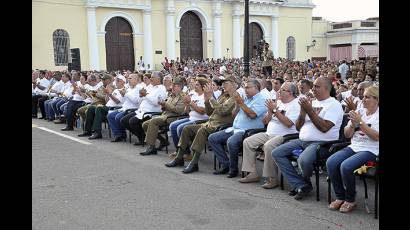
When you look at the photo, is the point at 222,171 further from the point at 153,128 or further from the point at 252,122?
the point at 153,128

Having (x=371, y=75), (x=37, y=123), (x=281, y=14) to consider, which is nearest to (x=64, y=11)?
(x=37, y=123)

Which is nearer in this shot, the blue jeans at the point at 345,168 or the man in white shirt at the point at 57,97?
the blue jeans at the point at 345,168

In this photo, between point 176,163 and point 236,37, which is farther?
point 236,37

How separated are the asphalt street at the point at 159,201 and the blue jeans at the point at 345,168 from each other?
240mm

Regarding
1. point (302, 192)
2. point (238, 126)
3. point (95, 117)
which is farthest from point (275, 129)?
point (95, 117)

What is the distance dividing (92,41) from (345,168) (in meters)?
26.5

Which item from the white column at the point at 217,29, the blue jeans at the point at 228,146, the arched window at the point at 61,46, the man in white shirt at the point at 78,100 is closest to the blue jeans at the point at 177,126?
the blue jeans at the point at 228,146

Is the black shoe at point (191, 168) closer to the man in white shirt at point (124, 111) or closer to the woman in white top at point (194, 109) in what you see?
the woman in white top at point (194, 109)

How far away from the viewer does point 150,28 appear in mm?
31281

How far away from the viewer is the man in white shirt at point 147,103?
8.72 m

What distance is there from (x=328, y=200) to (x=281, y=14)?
3575 centimetres
